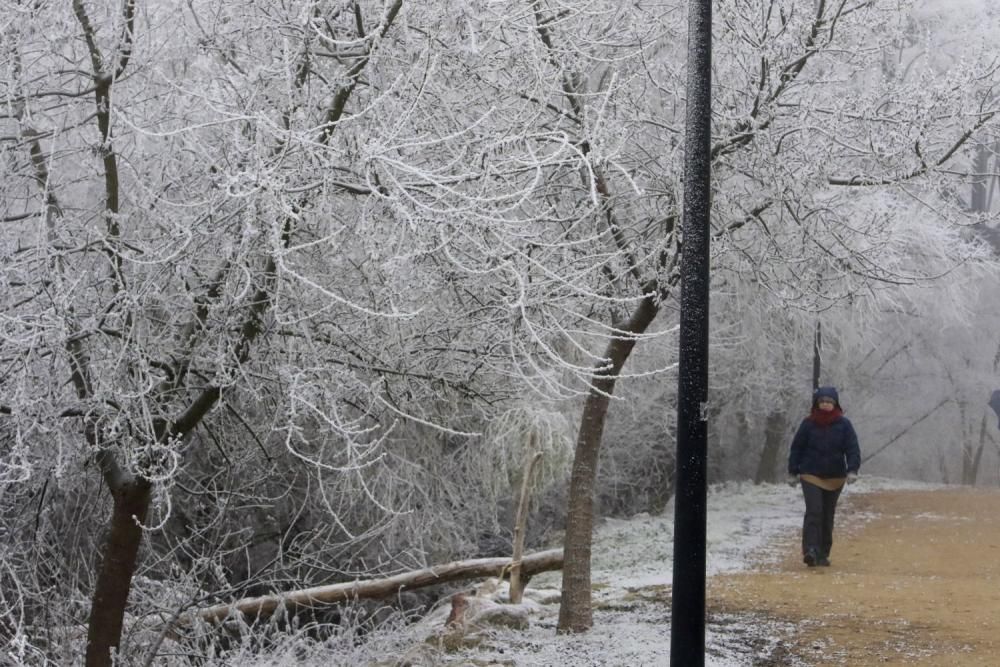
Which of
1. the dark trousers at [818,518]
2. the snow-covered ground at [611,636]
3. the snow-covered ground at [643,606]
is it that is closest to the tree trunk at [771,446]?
the snow-covered ground at [643,606]

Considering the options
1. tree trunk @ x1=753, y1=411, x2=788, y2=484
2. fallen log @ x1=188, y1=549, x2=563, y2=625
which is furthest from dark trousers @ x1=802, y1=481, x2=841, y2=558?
tree trunk @ x1=753, y1=411, x2=788, y2=484

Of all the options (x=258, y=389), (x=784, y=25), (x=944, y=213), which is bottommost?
(x=258, y=389)

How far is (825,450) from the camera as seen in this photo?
1262cm

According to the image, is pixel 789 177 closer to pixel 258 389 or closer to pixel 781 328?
pixel 258 389

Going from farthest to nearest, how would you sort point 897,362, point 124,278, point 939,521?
point 897,362, point 939,521, point 124,278

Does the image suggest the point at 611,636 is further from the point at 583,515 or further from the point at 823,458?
the point at 823,458

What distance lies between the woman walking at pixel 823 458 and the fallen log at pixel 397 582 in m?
2.78

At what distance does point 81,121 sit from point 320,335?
207 centimetres

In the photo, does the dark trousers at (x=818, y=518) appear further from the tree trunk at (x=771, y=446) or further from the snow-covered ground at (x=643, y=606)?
the tree trunk at (x=771, y=446)

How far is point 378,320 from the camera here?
26.4 feet

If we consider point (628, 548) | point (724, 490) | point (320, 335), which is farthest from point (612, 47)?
point (724, 490)

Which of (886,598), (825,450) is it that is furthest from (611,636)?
(825,450)

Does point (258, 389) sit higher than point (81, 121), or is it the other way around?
point (81, 121)

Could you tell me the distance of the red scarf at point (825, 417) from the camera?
41.8ft
